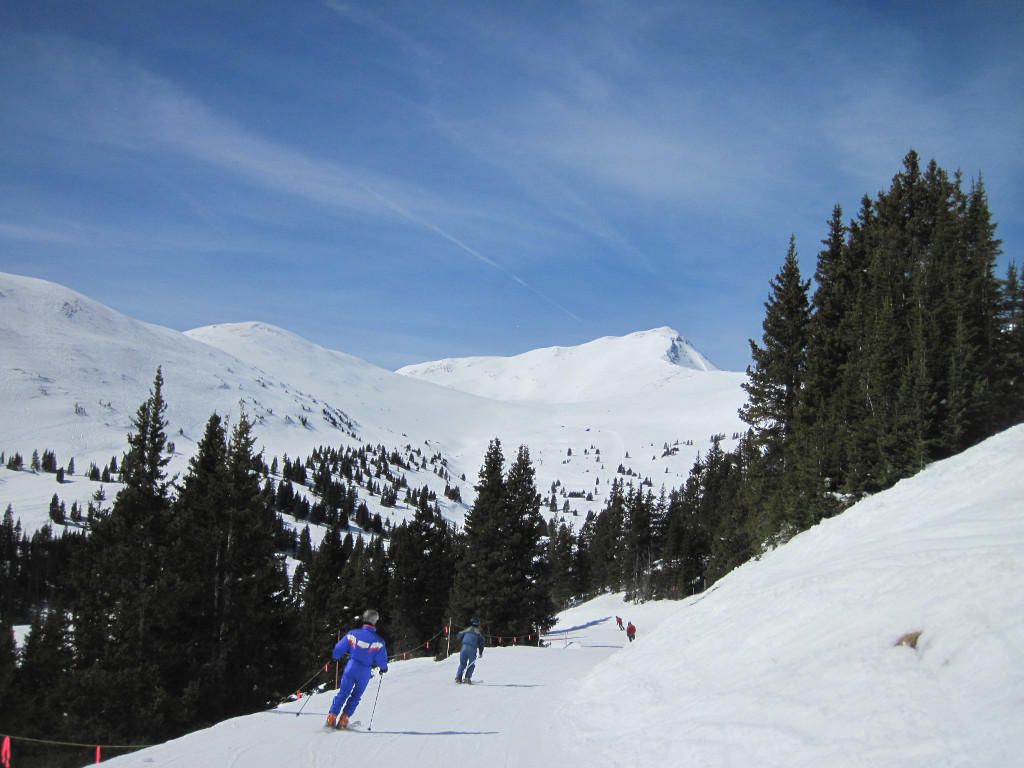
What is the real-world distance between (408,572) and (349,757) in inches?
1600

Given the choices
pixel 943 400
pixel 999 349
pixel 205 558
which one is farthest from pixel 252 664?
pixel 999 349

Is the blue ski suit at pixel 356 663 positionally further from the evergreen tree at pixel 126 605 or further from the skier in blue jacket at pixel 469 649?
the evergreen tree at pixel 126 605

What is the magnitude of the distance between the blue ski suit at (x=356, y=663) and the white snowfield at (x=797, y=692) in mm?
629

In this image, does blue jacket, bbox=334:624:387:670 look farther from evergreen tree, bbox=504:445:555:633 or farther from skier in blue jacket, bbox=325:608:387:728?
evergreen tree, bbox=504:445:555:633

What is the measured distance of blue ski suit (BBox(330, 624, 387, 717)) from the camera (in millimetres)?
10398

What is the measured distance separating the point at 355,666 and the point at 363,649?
32 cm

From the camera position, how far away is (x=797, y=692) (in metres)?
8.48

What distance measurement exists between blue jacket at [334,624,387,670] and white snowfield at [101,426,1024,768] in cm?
113

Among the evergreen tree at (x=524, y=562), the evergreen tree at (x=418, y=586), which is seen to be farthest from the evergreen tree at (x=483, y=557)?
the evergreen tree at (x=418, y=586)

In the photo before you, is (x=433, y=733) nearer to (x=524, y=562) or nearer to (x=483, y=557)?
(x=483, y=557)

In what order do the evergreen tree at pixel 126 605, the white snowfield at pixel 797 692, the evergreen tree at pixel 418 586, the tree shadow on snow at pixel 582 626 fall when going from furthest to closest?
1. the tree shadow on snow at pixel 582 626
2. the evergreen tree at pixel 418 586
3. the evergreen tree at pixel 126 605
4. the white snowfield at pixel 797 692

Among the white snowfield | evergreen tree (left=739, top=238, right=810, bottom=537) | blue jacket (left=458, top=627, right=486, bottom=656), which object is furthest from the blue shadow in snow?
evergreen tree (left=739, top=238, right=810, bottom=537)

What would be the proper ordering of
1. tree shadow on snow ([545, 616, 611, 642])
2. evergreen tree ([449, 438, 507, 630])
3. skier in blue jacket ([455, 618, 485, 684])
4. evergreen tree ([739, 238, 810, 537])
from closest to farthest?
skier in blue jacket ([455, 618, 485, 684])
evergreen tree ([739, 238, 810, 537])
evergreen tree ([449, 438, 507, 630])
tree shadow on snow ([545, 616, 611, 642])

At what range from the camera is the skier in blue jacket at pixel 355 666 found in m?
10.4
